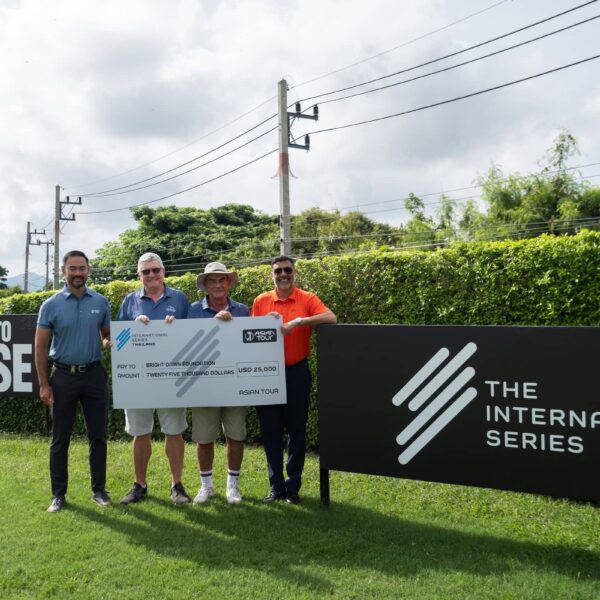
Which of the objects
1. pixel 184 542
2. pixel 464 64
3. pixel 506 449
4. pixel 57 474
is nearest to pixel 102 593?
pixel 184 542

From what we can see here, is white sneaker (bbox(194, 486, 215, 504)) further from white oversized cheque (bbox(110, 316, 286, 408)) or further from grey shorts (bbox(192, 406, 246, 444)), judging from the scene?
white oversized cheque (bbox(110, 316, 286, 408))

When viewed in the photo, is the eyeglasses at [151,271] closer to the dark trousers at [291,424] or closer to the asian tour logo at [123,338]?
the asian tour logo at [123,338]

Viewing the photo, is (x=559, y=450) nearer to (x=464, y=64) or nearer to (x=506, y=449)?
(x=506, y=449)

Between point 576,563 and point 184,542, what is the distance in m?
2.63

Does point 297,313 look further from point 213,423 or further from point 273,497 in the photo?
point 273,497

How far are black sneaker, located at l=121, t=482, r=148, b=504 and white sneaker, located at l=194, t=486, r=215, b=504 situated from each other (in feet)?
1.66

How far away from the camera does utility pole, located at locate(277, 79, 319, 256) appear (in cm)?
1905

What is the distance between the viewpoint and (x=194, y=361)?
541 cm

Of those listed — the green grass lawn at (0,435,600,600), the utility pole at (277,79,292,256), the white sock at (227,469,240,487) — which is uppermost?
the utility pole at (277,79,292,256)

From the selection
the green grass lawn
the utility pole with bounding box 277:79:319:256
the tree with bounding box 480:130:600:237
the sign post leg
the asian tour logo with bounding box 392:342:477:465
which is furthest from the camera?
the tree with bounding box 480:130:600:237

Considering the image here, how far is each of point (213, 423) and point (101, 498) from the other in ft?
3.79

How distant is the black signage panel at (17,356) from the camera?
28.7ft

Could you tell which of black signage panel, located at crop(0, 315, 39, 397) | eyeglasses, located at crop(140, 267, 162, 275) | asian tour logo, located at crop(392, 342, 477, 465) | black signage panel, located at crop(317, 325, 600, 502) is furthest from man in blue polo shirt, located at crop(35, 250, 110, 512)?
black signage panel, located at crop(0, 315, 39, 397)

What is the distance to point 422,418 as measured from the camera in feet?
15.1
